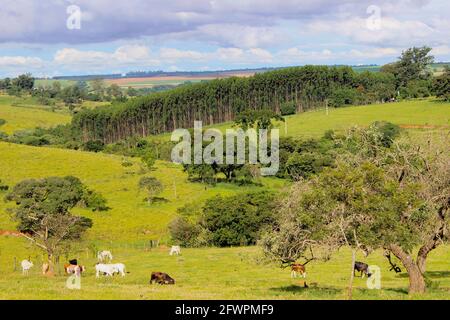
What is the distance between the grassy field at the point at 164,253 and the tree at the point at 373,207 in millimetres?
2193

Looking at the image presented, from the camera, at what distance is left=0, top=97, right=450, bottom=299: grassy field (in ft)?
93.8

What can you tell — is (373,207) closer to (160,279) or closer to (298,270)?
(160,279)

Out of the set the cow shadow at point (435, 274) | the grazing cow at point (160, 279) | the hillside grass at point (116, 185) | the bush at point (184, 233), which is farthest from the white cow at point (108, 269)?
the hillside grass at point (116, 185)

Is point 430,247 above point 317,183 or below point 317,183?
below

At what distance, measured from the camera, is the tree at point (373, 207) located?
25.5 meters

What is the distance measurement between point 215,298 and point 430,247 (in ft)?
34.7

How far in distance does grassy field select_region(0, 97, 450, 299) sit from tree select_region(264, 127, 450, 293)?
2.19 meters

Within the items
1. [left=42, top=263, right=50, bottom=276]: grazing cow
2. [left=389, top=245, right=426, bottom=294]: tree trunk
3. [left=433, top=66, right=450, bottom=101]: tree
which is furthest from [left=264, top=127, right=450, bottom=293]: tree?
[left=433, top=66, right=450, bottom=101]: tree

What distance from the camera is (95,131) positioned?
196625 mm

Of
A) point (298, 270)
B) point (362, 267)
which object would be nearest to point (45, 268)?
point (298, 270)

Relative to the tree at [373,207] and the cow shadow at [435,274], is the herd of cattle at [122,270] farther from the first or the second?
the tree at [373,207]

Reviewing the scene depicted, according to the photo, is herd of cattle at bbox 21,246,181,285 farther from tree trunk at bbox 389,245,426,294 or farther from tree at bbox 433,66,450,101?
tree at bbox 433,66,450,101
